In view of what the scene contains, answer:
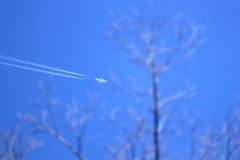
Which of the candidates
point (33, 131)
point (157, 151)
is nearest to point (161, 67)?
point (157, 151)

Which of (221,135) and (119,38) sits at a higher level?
(119,38)

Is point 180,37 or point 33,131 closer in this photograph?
point 180,37

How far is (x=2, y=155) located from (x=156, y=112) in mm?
5199

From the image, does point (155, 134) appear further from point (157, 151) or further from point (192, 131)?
point (192, 131)

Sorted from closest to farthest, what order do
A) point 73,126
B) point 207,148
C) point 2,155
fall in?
point 73,126
point 207,148
point 2,155

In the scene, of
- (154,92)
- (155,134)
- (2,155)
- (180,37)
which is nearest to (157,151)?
(155,134)

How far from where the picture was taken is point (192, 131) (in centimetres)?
567

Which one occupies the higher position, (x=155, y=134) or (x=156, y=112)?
Answer: (x=156, y=112)

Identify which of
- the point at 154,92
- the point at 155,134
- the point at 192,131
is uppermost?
the point at 154,92

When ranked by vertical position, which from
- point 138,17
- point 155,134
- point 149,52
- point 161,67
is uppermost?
point 138,17

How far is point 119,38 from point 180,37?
4.68 feet

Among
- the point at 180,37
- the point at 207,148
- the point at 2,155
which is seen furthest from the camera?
the point at 2,155

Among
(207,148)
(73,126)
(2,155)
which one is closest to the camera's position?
(73,126)

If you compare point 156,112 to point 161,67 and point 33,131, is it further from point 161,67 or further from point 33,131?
point 33,131
